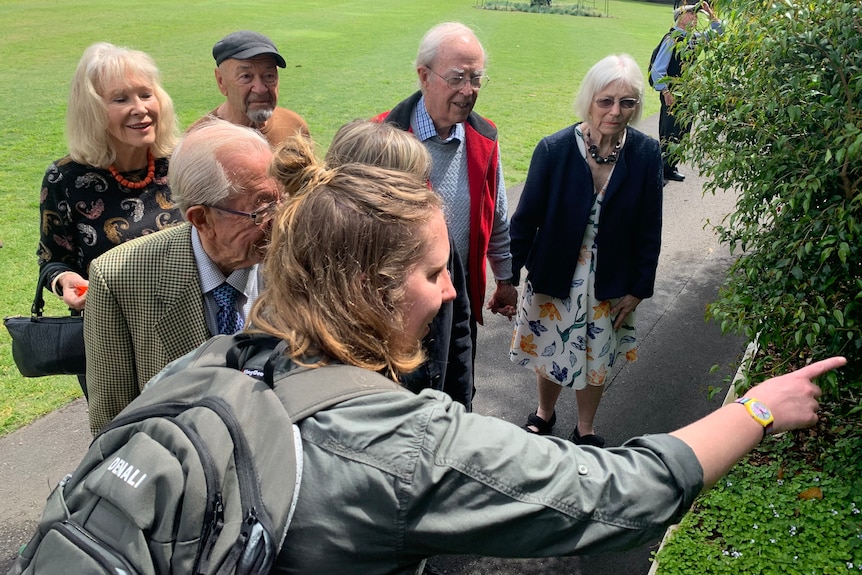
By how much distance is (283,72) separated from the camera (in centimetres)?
1658

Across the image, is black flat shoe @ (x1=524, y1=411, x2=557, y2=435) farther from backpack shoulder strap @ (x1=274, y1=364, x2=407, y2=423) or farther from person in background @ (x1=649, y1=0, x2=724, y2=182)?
backpack shoulder strap @ (x1=274, y1=364, x2=407, y2=423)

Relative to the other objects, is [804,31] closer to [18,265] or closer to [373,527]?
[373,527]

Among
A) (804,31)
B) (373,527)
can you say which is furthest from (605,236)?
(373,527)

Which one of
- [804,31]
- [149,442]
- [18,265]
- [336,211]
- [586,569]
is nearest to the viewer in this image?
[149,442]

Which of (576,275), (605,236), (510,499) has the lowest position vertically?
(576,275)

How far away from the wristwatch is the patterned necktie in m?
1.59

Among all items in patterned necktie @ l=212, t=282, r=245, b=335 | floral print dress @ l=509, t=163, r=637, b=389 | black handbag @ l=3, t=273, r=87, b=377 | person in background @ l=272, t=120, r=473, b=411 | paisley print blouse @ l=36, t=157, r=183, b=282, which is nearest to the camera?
person in background @ l=272, t=120, r=473, b=411

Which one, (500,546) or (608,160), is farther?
(608,160)

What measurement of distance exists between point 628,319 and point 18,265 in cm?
532

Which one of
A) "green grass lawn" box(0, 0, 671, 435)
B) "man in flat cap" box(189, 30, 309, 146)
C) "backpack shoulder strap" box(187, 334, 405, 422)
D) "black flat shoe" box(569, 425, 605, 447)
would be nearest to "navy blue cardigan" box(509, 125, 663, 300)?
"black flat shoe" box(569, 425, 605, 447)

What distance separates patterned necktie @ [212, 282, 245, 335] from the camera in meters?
2.44

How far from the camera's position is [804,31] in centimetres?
298

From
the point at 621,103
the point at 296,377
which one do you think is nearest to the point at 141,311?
the point at 296,377

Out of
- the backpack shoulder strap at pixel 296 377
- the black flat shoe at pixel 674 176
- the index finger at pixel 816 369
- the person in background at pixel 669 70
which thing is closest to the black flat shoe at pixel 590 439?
the person in background at pixel 669 70
